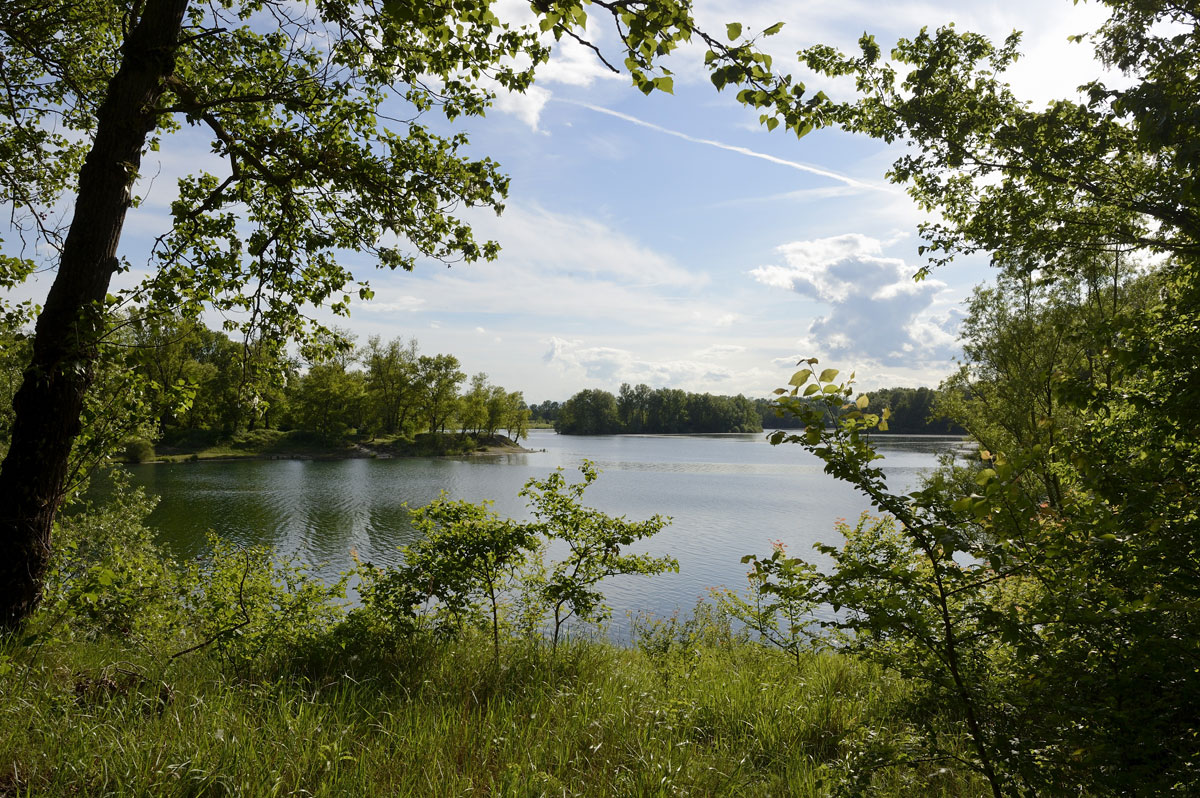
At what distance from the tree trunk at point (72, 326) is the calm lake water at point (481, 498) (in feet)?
12.2

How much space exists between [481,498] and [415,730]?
2823 centimetres

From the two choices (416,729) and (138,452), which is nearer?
(416,729)

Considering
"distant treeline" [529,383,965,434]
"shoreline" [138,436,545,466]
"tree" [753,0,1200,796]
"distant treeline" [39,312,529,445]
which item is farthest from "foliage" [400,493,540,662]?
"distant treeline" [529,383,965,434]

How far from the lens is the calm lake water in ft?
55.0

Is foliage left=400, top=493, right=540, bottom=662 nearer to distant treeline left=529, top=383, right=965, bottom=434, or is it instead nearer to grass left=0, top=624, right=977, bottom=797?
grass left=0, top=624, right=977, bottom=797

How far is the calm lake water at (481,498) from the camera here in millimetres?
16750

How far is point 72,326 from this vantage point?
3842 millimetres

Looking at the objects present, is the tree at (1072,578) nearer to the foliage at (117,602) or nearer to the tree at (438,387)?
the foliage at (117,602)

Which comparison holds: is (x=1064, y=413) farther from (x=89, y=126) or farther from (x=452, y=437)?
(x=452, y=437)

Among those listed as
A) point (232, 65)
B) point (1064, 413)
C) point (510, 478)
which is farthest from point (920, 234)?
point (510, 478)

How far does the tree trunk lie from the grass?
72 centimetres

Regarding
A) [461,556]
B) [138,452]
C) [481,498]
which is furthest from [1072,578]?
[138,452]

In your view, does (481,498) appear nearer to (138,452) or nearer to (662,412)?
(138,452)

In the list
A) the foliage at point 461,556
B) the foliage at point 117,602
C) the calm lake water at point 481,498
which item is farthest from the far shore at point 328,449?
the foliage at point 461,556
